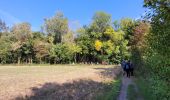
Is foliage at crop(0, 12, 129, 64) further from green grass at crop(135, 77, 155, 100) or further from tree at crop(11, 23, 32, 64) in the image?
green grass at crop(135, 77, 155, 100)

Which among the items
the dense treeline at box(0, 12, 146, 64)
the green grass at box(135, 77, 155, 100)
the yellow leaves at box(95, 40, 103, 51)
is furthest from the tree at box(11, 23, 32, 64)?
the green grass at box(135, 77, 155, 100)

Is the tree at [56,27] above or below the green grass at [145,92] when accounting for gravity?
above

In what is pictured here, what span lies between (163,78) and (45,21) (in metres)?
105

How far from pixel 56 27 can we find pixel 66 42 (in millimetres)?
7375

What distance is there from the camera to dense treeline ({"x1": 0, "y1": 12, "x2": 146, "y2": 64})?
338 ft

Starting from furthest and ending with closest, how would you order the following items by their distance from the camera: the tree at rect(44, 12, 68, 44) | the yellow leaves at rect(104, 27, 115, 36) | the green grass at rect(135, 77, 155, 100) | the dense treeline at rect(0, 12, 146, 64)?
1. the tree at rect(44, 12, 68, 44)
2. the yellow leaves at rect(104, 27, 115, 36)
3. the dense treeline at rect(0, 12, 146, 64)
4. the green grass at rect(135, 77, 155, 100)

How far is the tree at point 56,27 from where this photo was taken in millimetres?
112000

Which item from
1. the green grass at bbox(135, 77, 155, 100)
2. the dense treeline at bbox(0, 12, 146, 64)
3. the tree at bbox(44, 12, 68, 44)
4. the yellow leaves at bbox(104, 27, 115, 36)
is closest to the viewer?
the green grass at bbox(135, 77, 155, 100)

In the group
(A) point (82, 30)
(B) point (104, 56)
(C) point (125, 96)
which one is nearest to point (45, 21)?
(A) point (82, 30)

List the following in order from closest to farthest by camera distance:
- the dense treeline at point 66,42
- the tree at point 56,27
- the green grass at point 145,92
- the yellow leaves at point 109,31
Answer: the green grass at point 145,92 < the dense treeline at point 66,42 < the yellow leaves at point 109,31 < the tree at point 56,27

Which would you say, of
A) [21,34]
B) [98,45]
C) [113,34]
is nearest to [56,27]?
[21,34]

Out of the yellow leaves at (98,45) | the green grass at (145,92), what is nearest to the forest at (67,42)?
the yellow leaves at (98,45)

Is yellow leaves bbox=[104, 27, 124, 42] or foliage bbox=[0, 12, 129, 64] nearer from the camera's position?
foliage bbox=[0, 12, 129, 64]

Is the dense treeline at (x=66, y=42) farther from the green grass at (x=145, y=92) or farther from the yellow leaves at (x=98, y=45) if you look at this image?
the green grass at (x=145, y=92)
